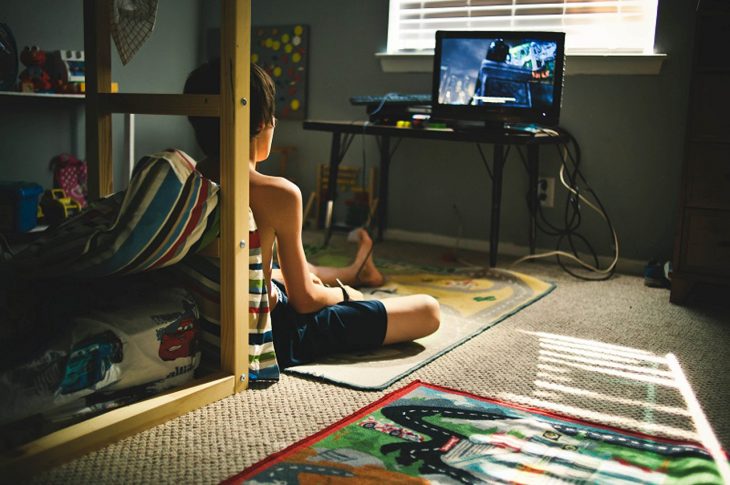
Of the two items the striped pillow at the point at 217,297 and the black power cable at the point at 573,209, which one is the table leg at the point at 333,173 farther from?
the striped pillow at the point at 217,297

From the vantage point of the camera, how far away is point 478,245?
10.5ft

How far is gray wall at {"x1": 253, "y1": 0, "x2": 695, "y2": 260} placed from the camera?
2.79 metres

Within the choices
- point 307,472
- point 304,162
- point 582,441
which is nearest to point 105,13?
point 307,472

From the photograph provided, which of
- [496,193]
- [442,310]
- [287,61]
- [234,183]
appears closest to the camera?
[234,183]

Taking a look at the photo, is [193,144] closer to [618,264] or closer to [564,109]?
[564,109]

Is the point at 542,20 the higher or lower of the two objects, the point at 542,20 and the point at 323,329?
the higher

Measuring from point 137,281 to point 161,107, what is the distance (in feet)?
1.15

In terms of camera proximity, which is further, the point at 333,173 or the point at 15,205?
the point at 333,173

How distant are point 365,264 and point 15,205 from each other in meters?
1.41

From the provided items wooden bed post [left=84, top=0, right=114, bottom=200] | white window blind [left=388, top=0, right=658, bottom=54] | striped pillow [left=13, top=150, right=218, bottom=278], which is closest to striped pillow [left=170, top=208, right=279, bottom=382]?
striped pillow [left=13, top=150, right=218, bottom=278]

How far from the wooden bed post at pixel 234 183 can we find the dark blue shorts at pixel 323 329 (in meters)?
0.19

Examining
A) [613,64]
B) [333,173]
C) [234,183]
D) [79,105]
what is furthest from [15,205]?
[613,64]

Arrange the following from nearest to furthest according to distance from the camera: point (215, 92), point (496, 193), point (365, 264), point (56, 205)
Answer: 1. point (215, 92)
2. point (365, 264)
3. point (496, 193)
4. point (56, 205)

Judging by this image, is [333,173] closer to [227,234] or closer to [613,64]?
[613,64]
